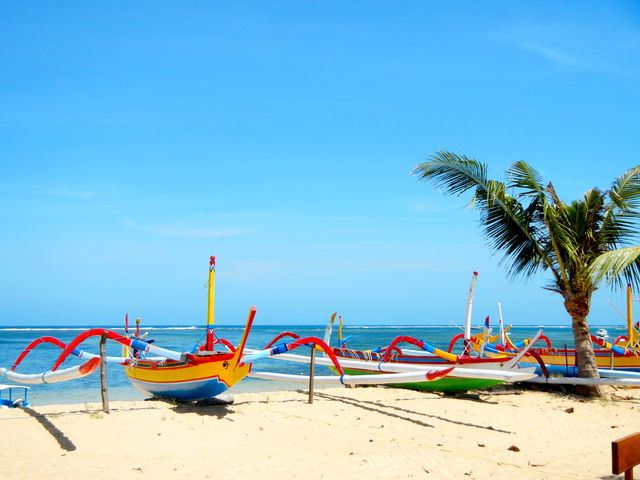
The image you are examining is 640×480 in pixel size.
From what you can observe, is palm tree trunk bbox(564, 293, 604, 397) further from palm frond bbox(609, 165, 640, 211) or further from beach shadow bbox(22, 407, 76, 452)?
beach shadow bbox(22, 407, 76, 452)

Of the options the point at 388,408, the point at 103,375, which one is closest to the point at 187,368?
the point at 103,375

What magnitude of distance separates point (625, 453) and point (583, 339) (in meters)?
10.4

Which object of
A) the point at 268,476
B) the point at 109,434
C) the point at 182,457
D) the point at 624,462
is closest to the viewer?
the point at 624,462

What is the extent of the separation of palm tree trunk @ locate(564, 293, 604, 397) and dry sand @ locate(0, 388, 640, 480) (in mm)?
1212

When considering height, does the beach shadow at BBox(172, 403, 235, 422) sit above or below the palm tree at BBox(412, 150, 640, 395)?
below

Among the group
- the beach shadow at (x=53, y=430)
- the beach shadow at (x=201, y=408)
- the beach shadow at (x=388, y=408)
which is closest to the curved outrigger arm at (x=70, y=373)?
the beach shadow at (x=53, y=430)

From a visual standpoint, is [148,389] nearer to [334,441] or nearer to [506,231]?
[334,441]

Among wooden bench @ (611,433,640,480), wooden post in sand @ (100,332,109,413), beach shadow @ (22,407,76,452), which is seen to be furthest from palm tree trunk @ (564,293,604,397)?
beach shadow @ (22,407,76,452)

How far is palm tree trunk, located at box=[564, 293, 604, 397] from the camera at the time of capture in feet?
44.0

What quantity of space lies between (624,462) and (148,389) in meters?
9.50

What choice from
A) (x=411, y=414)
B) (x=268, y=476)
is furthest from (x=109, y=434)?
(x=411, y=414)

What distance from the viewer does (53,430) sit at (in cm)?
827

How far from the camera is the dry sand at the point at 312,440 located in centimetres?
675

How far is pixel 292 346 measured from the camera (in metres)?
11.5
